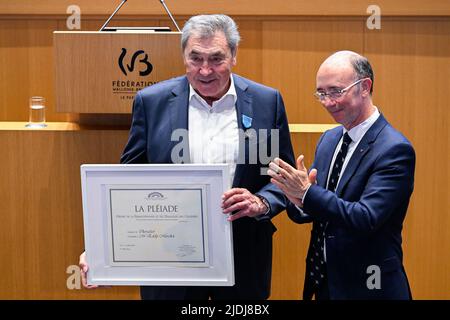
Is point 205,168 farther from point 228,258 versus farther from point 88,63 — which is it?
point 88,63

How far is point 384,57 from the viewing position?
3242 millimetres

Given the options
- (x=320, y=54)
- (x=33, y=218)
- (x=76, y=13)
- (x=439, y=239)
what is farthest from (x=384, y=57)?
(x=33, y=218)

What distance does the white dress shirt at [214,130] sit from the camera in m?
2.07

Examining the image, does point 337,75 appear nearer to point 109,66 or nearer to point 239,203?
point 239,203

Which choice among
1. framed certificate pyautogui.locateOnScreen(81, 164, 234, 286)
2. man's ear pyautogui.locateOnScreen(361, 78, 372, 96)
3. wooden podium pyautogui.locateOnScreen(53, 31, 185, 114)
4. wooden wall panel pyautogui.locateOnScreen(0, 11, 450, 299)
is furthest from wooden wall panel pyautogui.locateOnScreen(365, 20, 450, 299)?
framed certificate pyautogui.locateOnScreen(81, 164, 234, 286)

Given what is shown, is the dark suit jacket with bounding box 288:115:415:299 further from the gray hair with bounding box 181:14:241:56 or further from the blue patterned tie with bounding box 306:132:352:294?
the gray hair with bounding box 181:14:241:56

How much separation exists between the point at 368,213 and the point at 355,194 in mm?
81

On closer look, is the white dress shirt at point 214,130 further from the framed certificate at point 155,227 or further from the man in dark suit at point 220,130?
the framed certificate at point 155,227

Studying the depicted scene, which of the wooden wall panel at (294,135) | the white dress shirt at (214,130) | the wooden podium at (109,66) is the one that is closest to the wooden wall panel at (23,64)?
the wooden wall panel at (294,135)

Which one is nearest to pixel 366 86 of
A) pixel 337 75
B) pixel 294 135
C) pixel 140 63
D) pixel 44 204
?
pixel 337 75

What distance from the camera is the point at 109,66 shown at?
8.57ft

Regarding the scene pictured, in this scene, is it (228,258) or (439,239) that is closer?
(228,258)

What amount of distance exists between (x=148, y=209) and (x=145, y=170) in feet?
0.32

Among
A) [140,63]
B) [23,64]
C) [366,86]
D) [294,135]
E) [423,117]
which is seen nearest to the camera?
[366,86]
